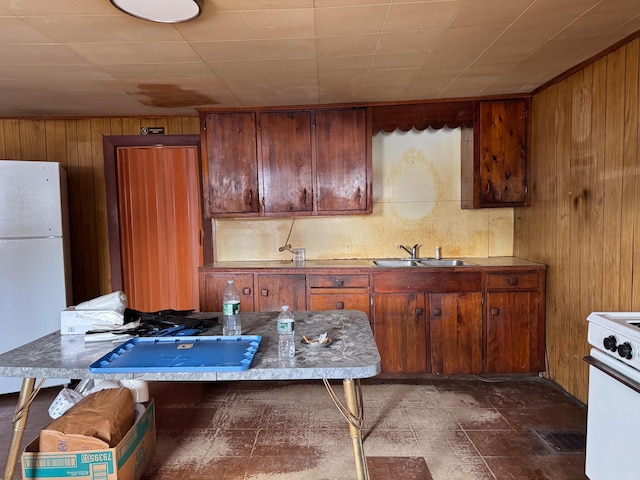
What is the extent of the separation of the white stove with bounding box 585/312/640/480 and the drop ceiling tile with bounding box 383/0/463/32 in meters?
1.53

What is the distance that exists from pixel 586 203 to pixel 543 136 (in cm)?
75

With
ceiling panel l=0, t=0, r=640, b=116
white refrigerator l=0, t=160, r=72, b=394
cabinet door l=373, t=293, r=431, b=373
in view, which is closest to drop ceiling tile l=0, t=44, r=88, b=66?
ceiling panel l=0, t=0, r=640, b=116

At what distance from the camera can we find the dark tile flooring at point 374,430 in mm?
Result: 2000

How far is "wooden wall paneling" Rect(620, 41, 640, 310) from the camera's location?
6.87 feet

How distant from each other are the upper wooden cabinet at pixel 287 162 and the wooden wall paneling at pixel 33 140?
1559mm

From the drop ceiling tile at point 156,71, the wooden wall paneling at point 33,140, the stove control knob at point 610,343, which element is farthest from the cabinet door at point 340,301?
the wooden wall paneling at point 33,140

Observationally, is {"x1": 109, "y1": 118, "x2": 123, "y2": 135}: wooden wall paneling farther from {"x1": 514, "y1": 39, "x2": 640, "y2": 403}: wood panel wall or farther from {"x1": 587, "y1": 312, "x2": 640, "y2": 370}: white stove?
{"x1": 587, "y1": 312, "x2": 640, "y2": 370}: white stove

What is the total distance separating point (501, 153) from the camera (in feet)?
10.5

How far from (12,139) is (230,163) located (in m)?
2.06

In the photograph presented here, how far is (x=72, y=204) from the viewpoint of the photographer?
3678 millimetres

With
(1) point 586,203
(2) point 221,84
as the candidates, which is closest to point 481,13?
(1) point 586,203

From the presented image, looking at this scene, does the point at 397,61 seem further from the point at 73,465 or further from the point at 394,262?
the point at 73,465

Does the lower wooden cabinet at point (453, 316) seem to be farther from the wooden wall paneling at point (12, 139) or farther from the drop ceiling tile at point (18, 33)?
the wooden wall paneling at point (12, 139)

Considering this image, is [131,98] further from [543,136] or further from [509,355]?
[509,355]
